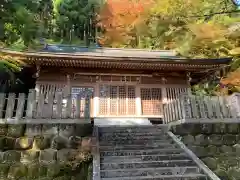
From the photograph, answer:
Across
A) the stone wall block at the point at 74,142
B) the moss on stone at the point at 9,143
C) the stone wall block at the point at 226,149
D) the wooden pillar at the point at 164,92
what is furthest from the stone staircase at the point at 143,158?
the wooden pillar at the point at 164,92

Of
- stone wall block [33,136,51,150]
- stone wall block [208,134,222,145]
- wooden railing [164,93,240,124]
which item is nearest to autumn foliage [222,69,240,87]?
wooden railing [164,93,240,124]

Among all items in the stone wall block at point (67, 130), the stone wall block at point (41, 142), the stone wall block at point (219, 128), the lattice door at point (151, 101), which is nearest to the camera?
the stone wall block at point (41, 142)

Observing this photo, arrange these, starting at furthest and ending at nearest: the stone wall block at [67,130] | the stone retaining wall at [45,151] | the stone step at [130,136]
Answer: the stone step at [130,136]
the stone wall block at [67,130]
the stone retaining wall at [45,151]

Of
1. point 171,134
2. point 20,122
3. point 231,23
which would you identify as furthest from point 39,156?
point 231,23

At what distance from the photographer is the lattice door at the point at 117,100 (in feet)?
43.1

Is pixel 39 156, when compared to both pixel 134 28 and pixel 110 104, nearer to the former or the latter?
pixel 110 104

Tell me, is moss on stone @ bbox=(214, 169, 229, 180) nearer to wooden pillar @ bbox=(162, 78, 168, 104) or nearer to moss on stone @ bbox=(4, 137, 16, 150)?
moss on stone @ bbox=(4, 137, 16, 150)

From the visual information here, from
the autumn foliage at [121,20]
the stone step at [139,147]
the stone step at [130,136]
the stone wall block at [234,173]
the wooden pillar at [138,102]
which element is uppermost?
the autumn foliage at [121,20]

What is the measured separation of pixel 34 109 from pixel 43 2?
32.7 metres

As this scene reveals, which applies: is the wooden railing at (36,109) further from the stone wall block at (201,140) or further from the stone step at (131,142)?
the stone wall block at (201,140)

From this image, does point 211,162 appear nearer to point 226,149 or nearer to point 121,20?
point 226,149

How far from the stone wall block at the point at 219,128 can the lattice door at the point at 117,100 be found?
17.9 feet

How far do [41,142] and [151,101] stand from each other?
25.6ft

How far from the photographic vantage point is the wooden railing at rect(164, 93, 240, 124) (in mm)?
8688
